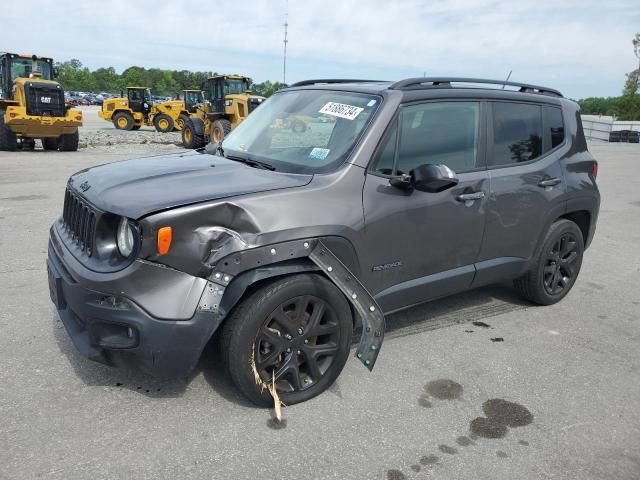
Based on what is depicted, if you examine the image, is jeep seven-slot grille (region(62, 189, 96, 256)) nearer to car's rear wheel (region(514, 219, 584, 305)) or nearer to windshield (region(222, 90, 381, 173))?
windshield (region(222, 90, 381, 173))

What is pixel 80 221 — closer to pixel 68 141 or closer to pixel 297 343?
pixel 297 343

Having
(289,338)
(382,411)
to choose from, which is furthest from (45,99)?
(382,411)

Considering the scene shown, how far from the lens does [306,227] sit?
9.76 feet

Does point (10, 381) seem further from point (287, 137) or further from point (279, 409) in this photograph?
point (287, 137)

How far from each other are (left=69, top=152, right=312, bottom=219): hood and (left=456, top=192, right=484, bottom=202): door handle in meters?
1.14

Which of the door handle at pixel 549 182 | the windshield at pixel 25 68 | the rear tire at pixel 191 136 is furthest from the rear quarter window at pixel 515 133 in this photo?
the windshield at pixel 25 68

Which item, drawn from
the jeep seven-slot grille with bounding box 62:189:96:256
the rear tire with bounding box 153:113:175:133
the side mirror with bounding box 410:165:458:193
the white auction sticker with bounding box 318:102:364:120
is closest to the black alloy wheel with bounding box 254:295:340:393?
the side mirror with bounding box 410:165:458:193

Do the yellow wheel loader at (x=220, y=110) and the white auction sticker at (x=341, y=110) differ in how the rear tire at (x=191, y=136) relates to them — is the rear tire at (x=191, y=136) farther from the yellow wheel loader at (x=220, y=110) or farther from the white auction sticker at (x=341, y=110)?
the white auction sticker at (x=341, y=110)

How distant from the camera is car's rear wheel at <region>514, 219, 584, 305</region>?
4.58m

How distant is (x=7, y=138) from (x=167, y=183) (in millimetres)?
15785

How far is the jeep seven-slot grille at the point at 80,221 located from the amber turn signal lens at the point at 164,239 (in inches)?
19.4

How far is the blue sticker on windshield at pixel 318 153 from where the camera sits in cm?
339

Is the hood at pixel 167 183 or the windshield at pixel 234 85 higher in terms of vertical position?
the windshield at pixel 234 85

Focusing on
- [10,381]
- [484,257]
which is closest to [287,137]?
[484,257]
